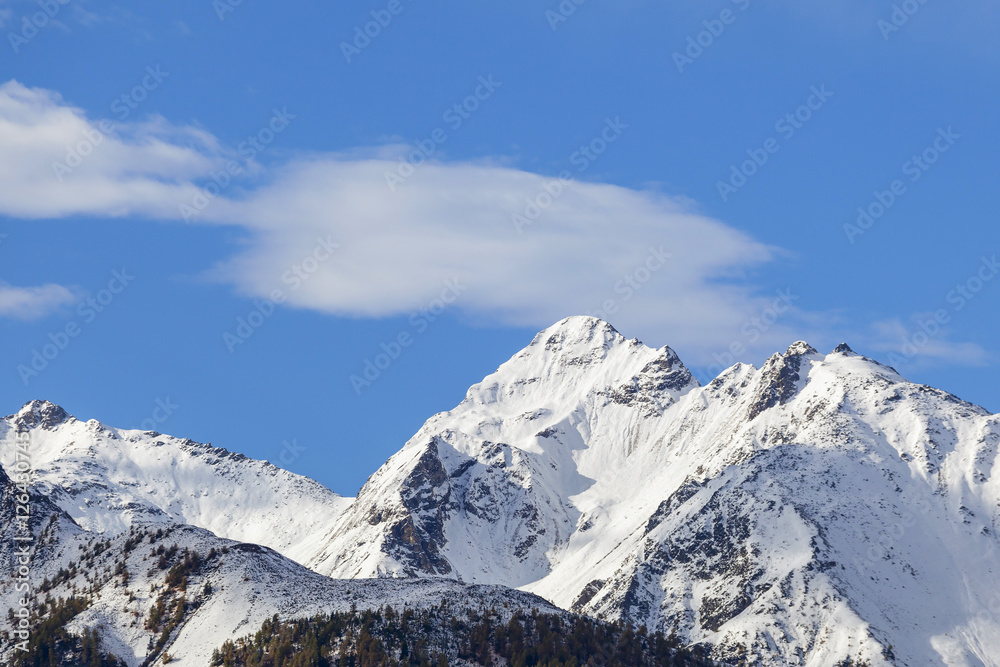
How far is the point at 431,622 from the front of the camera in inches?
7318

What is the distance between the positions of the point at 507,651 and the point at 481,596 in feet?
57.6

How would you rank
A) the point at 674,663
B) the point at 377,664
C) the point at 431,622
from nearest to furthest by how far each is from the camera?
the point at 377,664
the point at 431,622
the point at 674,663

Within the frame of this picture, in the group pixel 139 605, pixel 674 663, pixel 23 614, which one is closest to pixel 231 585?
pixel 139 605

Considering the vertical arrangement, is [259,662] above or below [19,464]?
below

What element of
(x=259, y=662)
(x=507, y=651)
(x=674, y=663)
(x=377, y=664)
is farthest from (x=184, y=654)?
(x=674, y=663)

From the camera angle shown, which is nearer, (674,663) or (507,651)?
(507,651)

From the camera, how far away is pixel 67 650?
181750 mm

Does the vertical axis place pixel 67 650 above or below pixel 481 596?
below

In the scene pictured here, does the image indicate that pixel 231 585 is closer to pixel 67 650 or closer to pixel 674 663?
pixel 67 650

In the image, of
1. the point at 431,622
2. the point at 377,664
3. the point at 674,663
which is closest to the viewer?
the point at 377,664

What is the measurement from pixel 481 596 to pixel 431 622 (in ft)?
47.8

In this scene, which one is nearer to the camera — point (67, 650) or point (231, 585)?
point (67, 650)

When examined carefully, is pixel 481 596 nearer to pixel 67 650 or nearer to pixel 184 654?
pixel 184 654

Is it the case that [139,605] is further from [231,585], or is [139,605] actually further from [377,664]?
[377,664]
